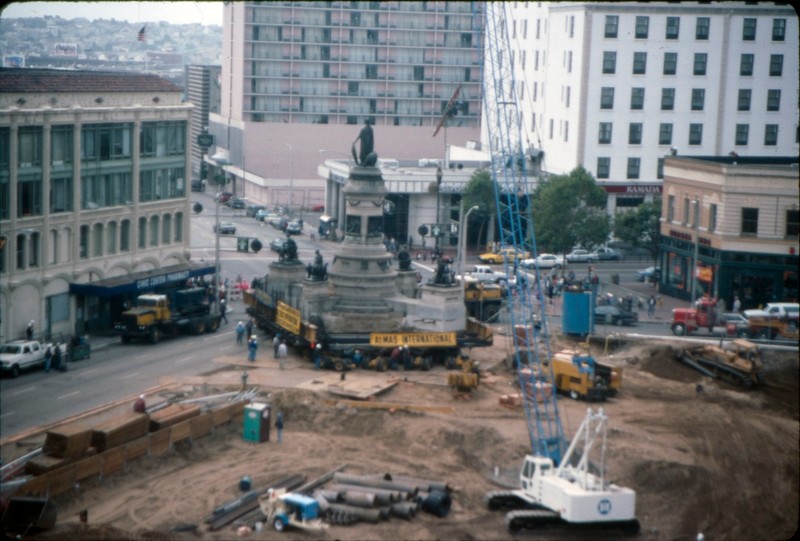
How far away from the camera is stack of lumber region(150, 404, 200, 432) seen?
39.2 metres

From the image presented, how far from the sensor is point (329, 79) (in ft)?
379

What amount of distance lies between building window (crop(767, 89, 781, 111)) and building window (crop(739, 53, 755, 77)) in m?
2.02

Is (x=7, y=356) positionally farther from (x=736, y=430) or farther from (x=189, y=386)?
(x=736, y=430)

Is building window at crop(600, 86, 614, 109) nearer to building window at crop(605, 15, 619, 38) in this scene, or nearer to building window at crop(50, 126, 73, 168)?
building window at crop(605, 15, 619, 38)

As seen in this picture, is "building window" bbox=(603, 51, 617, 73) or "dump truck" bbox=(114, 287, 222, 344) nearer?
"dump truck" bbox=(114, 287, 222, 344)

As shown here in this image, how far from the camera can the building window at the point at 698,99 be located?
279ft

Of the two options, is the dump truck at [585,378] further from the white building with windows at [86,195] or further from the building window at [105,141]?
the building window at [105,141]

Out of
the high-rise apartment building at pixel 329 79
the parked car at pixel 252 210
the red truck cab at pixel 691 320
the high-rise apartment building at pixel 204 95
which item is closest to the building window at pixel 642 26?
the red truck cab at pixel 691 320

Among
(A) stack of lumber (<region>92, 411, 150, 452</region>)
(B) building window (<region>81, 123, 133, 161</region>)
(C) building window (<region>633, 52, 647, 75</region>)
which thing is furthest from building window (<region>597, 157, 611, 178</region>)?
(A) stack of lumber (<region>92, 411, 150, 452</region>)

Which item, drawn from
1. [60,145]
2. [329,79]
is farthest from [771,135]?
[60,145]

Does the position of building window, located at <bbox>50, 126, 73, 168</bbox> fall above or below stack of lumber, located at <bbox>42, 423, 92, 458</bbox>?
above

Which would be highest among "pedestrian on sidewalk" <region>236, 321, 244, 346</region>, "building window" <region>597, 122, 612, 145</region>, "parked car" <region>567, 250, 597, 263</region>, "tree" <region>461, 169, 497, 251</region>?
"building window" <region>597, 122, 612, 145</region>

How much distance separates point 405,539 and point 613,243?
5500cm

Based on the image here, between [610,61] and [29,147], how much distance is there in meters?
45.6
